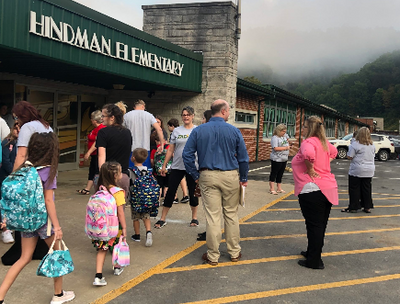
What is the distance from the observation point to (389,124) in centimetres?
11638

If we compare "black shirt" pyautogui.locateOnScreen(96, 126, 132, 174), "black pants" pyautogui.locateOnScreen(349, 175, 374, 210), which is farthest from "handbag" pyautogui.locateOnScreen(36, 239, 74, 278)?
"black pants" pyautogui.locateOnScreen(349, 175, 374, 210)

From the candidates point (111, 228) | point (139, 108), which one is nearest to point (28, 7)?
point (139, 108)

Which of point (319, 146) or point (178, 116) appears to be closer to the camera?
point (319, 146)

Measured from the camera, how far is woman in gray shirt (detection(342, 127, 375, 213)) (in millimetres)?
8062

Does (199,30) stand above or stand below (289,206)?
above

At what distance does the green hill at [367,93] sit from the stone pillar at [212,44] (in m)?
99.4

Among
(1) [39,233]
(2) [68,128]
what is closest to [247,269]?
(1) [39,233]

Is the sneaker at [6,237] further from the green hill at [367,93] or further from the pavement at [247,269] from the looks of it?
the green hill at [367,93]

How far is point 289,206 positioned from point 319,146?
13.0 ft

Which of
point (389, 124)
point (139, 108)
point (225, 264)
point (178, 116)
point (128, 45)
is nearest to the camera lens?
point (225, 264)

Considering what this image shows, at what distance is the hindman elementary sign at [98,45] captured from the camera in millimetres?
7254

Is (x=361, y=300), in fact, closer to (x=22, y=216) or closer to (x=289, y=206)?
(x=22, y=216)

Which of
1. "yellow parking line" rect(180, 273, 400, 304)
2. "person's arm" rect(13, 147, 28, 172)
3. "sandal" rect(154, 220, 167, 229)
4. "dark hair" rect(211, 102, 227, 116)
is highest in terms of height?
"dark hair" rect(211, 102, 227, 116)

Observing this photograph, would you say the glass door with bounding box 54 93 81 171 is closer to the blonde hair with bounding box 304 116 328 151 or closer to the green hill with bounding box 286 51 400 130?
the blonde hair with bounding box 304 116 328 151
